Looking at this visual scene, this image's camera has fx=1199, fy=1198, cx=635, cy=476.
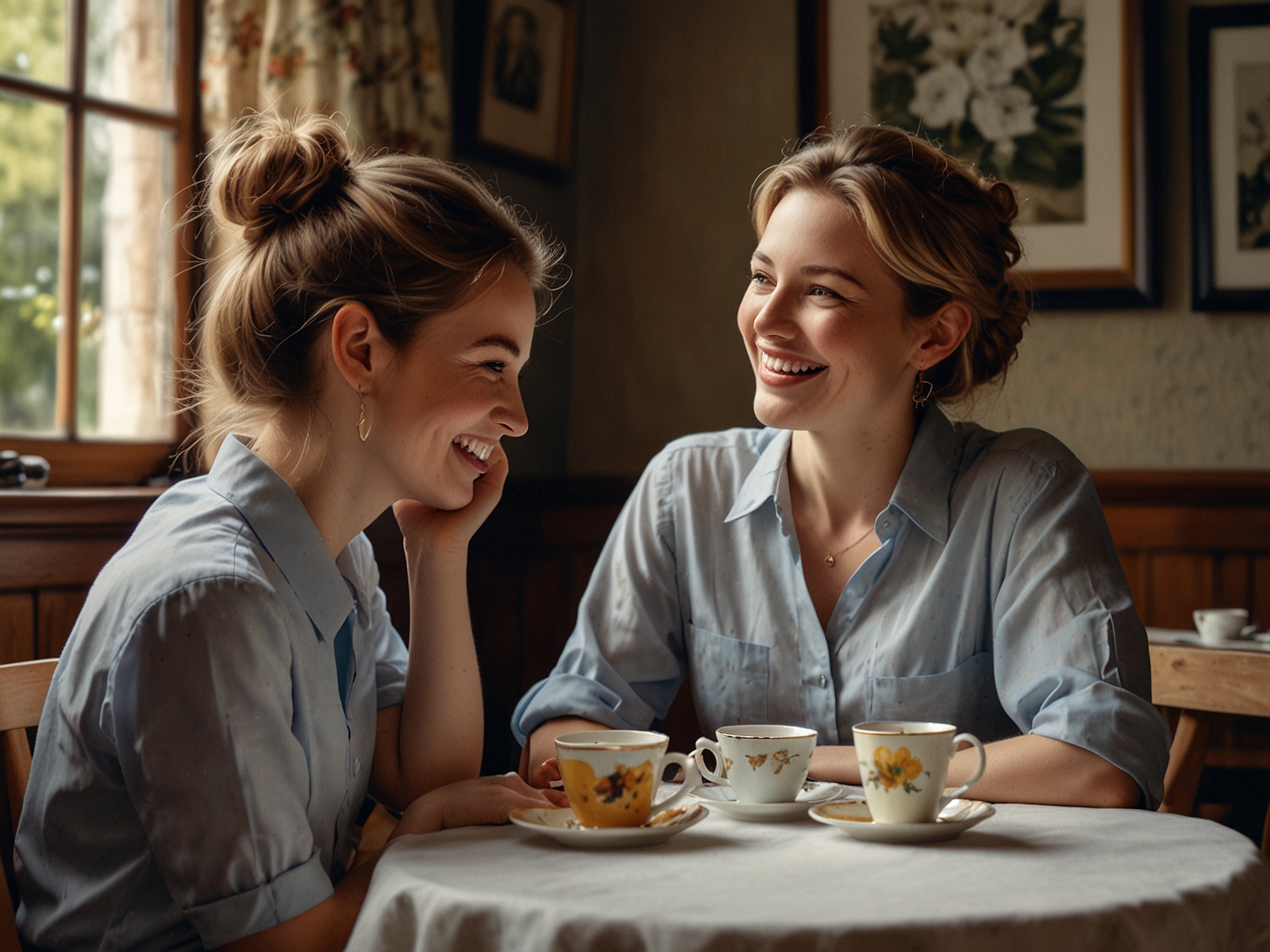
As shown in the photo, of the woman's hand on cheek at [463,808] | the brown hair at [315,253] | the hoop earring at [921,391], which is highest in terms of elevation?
the brown hair at [315,253]

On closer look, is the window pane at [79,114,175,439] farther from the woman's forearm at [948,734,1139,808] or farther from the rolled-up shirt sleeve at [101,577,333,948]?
the woman's forearm at [948,734,1139,808]

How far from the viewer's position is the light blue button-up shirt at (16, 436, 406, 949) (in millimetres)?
977

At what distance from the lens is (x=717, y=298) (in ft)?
10.8

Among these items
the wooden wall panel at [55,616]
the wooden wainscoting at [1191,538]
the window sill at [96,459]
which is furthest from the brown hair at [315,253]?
the wooden wainscoting at [1191,538]

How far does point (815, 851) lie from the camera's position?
0.96 metres

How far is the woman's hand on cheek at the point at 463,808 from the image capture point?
1.11 meters

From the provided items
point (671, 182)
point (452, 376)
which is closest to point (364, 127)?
point (671, 182)

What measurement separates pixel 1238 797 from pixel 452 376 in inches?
96.0

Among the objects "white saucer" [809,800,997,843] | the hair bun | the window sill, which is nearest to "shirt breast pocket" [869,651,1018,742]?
"white saucer" [809,800,997,843]

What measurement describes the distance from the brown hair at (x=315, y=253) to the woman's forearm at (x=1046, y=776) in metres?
0.66

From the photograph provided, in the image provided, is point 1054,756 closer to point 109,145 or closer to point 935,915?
point 935,915

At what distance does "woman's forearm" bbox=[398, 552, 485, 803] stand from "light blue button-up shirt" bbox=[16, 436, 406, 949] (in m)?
0.16

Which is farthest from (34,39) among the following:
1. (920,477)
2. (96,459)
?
(920,477)

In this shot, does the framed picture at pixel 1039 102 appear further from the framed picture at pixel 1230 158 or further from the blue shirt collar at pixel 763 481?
the blue shirt collar at pixel 763 481
